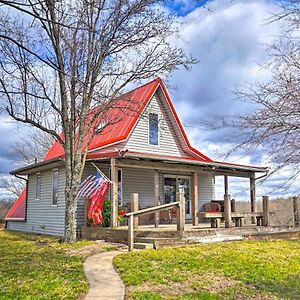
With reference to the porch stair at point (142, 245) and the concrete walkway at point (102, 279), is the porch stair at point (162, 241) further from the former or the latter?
the concrete walkway at point (102, 279)

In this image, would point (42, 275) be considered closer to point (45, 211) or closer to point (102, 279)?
point (102, 279)

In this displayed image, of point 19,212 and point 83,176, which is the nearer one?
point 83,176

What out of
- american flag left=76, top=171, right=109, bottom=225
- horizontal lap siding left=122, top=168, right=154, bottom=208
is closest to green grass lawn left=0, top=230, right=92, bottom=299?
american flag left=76, top=171, right=109, bottom=225

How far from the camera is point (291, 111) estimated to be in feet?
14.3

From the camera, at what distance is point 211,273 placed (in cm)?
793

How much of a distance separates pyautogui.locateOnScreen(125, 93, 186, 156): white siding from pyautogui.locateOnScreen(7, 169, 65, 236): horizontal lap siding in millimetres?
3725

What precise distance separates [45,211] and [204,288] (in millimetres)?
13313

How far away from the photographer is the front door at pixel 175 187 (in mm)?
19109

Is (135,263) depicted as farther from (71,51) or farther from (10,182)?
(10,182)

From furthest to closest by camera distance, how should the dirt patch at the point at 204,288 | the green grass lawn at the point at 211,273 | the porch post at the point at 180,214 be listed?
the porch post at the point at 180,214 → the green grass lawn at the point at 211,273 → the dirt patch at the point at 204,288

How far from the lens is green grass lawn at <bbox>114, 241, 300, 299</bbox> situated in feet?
21.6

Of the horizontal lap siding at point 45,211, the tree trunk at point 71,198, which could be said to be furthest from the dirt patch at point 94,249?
the horizontal lap siding at point 45,211

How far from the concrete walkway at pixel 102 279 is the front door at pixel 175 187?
924 centimetres

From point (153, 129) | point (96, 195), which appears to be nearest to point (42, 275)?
point (96, 195)
